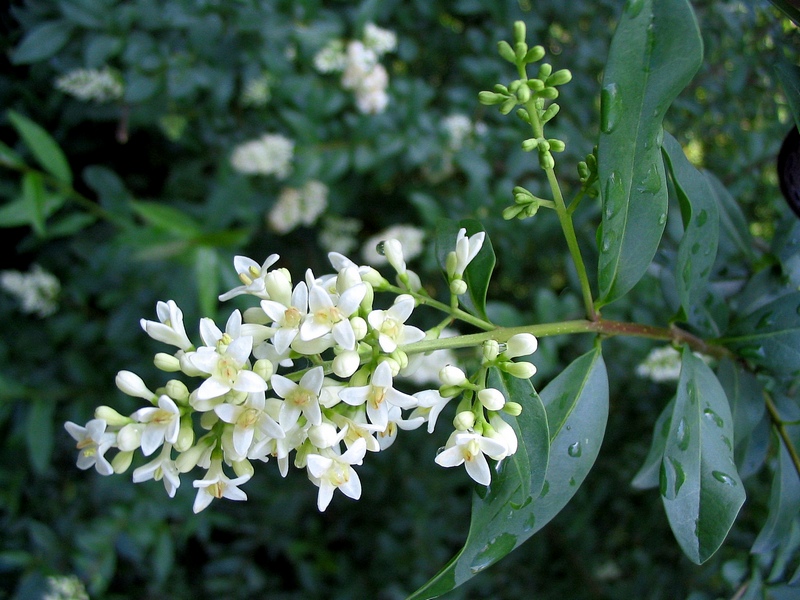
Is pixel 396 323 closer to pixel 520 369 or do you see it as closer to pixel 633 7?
pixel 520 369

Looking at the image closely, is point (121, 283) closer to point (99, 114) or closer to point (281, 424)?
point (99, 114)

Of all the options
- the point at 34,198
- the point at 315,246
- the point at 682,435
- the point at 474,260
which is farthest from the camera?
the point at 315,246

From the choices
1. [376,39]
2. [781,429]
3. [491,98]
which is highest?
[491,98]

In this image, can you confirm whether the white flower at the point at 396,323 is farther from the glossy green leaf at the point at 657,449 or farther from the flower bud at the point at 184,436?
the glossy green leaf at the point at 657,449

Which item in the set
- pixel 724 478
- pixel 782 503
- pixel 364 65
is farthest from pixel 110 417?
pixel 364 65

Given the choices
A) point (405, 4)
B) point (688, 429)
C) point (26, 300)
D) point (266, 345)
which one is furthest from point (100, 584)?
point (405, 4)
